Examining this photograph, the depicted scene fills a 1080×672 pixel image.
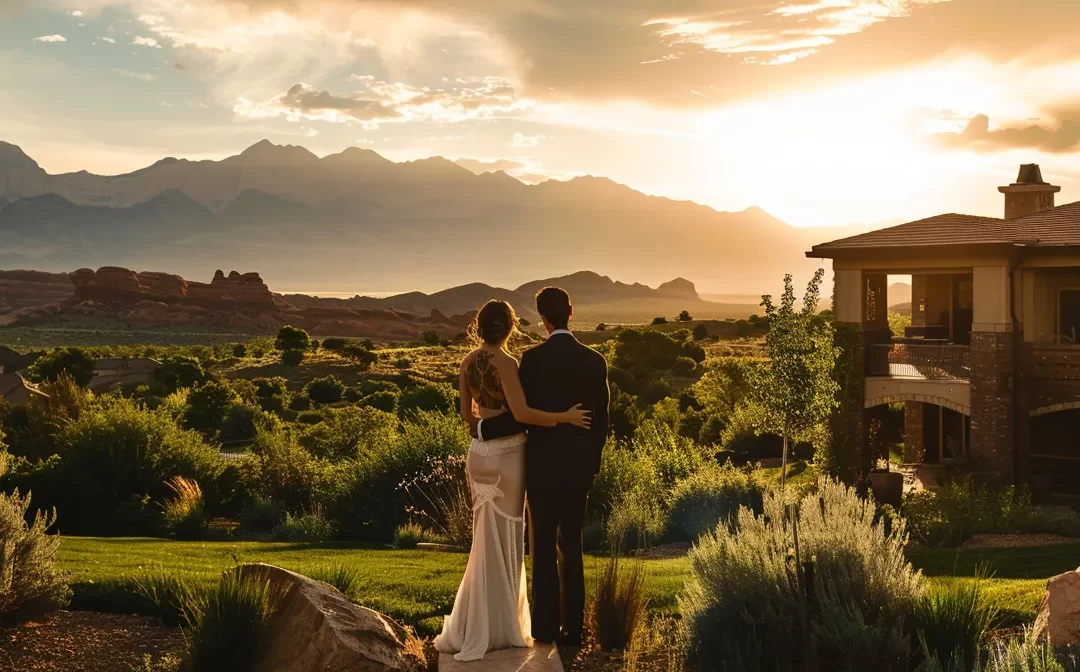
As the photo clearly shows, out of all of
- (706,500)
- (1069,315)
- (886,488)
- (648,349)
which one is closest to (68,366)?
(648,349)

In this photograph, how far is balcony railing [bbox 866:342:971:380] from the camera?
2500 centimetres

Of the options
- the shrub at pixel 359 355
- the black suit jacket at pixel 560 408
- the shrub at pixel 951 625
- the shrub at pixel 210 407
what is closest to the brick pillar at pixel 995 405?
the shrub at pixel 951 625

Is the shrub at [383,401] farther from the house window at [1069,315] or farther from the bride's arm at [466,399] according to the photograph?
the bride's arm at [466,399]

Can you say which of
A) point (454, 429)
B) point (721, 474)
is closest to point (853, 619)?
point (454, 429)

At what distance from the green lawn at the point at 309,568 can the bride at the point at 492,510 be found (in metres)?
1.51

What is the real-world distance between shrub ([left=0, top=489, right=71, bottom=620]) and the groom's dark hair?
14.9 ft

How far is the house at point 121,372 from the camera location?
55.2 metres

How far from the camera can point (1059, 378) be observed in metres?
24.1

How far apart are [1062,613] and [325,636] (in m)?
5.29

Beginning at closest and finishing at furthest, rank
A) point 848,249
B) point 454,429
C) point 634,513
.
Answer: point 634,513
point 454,429
point 848,249

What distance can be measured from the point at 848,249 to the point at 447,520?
1471 centimetres

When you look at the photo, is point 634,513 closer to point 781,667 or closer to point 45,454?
point 781,667

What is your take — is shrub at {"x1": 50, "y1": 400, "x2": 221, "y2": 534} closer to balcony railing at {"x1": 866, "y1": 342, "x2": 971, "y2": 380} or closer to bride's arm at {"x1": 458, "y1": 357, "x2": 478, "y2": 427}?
bride's arm at {"x1": 458, "y1": 357, "x2": 478, "y2": 427}

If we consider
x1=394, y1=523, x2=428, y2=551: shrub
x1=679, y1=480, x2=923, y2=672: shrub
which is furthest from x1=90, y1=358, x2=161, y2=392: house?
x1=679, y1=480, x2=923, y2=672: shrub
